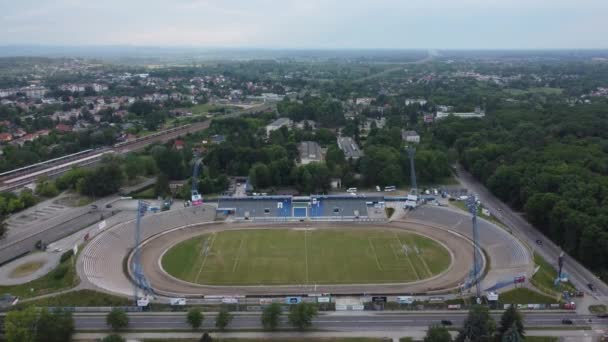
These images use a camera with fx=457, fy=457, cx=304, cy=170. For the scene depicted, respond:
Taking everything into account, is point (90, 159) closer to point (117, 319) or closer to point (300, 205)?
point (300, 205)

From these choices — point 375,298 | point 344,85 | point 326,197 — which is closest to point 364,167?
point 326,197

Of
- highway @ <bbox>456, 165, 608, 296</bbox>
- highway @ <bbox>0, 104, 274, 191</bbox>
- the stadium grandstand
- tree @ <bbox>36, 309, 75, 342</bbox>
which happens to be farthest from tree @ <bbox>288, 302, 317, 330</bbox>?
highway @ <bbox>0, 104, 274, 191</bbox>

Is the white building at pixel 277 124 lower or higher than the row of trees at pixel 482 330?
Answer: higher

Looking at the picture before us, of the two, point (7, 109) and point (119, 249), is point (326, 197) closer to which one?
point (119, 249)

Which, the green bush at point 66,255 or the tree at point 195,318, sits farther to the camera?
the green bush at point 66,255

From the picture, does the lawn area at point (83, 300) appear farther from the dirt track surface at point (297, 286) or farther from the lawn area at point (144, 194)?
the lawn area at point (144, 194)

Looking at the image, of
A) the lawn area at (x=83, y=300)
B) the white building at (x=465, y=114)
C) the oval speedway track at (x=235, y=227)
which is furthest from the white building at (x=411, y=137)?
the lawn area at (x=83, y=300)
